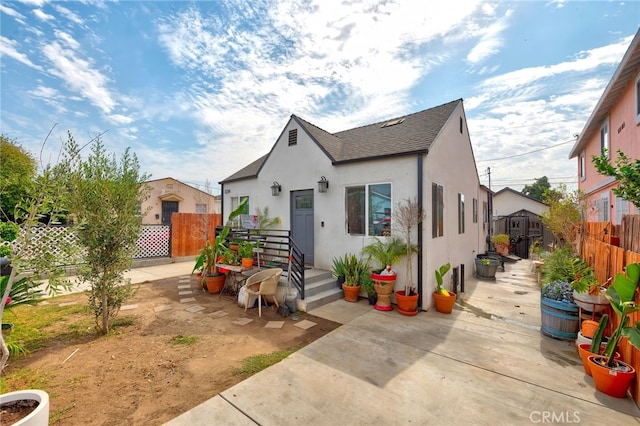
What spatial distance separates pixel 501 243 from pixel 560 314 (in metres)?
11.1

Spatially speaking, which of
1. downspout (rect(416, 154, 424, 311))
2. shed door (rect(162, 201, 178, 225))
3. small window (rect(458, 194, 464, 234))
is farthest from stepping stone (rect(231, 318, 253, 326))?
shed door (rect(162, 201, 178, 225))

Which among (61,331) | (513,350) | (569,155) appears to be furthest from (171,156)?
(569,155)

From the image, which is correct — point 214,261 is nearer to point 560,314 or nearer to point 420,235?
point 420,235

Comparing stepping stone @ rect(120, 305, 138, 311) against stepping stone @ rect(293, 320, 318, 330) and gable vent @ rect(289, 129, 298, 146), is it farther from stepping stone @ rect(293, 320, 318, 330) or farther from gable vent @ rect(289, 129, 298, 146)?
gable vent @ rect(289, 129, 298, 146)

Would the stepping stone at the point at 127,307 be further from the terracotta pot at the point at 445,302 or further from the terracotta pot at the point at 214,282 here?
the terracotta pot at the point at 445,302

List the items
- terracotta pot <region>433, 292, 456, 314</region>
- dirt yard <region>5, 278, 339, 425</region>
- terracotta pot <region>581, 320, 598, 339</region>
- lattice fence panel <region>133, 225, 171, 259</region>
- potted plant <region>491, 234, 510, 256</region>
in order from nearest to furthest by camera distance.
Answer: dirt yard <region>5, 278, 339, 425</region> < terracotta pot <region>581, 320, 598, 339</region> < terracotta pot <region>433, 292, 456, 314</region> < lattice fence panel <region>133, 225, 171, 259</region> < potted plant <region>491, 234, 510, 256</region>

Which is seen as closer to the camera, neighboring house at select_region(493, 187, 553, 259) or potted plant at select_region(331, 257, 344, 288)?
potted plant at select_region(331, 257, 344, 288)

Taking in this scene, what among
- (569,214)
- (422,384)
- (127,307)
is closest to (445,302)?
(422,384)

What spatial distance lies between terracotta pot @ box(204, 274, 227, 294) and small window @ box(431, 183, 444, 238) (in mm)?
5830

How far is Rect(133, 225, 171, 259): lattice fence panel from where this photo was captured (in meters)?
11.5

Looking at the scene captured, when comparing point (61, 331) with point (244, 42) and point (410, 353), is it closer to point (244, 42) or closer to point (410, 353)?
point (410, 353)

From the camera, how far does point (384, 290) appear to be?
582 centimetres

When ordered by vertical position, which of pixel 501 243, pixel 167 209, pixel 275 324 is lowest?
pixel 275 324

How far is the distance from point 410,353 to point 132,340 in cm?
460
